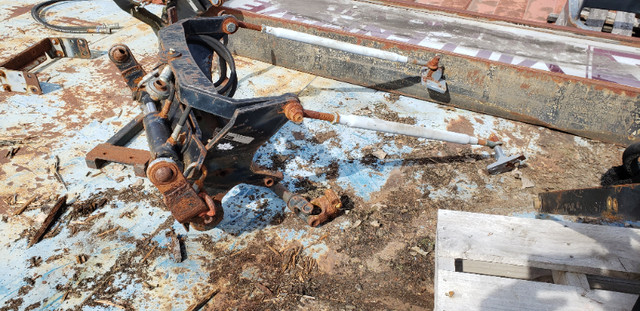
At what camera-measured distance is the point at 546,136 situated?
13.3 feet

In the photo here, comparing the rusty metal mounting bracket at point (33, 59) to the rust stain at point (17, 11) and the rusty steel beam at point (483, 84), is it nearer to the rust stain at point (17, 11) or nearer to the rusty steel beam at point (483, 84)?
the rust stain at point (17, 11)

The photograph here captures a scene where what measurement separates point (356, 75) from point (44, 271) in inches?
135

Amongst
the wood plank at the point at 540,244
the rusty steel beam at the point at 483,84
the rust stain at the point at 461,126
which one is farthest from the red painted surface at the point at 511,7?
the wood plank at the point at 540,244

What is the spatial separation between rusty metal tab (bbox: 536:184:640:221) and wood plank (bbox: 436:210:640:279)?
0.18 m

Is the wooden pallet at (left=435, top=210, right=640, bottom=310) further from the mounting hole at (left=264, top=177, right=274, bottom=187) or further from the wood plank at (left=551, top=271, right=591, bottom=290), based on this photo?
the mounting hole at (left=264, top=177, right=274, bottom=187)

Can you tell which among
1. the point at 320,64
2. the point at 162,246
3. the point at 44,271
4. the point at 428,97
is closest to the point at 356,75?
the point at 320,64

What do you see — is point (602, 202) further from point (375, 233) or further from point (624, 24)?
point (624, 24)

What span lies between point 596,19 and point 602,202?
4305mm

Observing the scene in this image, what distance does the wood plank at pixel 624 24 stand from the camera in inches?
195

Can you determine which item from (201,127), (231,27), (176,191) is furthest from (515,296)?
(231,27)

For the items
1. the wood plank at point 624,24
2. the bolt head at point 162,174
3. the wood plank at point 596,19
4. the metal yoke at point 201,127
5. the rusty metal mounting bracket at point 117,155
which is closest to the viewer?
the bolt head at point 162,174

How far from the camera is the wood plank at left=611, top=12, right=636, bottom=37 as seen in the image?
16.3 ft

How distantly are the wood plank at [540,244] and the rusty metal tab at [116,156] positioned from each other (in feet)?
7.87

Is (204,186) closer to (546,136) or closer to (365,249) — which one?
Result: (365,249)
